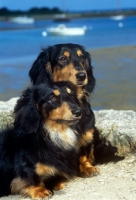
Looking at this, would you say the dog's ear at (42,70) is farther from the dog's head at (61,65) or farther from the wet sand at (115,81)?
the wet sand at (115,81)

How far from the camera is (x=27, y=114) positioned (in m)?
5.26

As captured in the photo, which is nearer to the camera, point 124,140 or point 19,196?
point 19,196

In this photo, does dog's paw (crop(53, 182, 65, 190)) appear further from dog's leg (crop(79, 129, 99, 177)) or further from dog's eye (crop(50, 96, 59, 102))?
dog's eye (crop(50, 96, 59, 102))

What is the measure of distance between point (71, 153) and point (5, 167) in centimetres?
75

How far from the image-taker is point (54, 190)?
213 inches

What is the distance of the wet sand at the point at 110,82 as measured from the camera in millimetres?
10633

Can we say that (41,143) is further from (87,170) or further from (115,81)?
(115,81)

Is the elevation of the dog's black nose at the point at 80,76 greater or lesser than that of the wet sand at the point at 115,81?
greater

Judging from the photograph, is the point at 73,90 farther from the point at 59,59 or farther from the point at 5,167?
the point at 5,167

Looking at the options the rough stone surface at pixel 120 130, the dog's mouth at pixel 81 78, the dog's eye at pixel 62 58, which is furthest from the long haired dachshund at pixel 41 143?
the rough stone surface at pixel 120 130

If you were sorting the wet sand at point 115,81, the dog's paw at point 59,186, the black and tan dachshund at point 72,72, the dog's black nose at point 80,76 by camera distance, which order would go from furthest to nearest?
the wet sand at point 115,81 < the black and tan dachshund at point 72,72 < the dog's black nose at point 80,76 < the dog's paw at point 59,186

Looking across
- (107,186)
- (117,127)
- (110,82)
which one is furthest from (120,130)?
(110,82)

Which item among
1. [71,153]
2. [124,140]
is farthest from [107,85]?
[71,153]

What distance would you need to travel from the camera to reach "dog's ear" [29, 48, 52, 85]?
19.1 ft
